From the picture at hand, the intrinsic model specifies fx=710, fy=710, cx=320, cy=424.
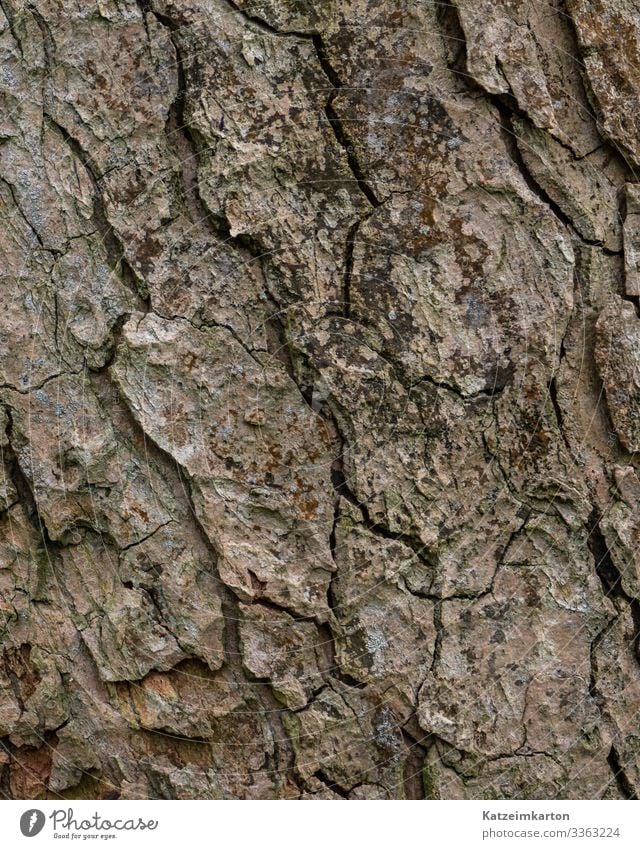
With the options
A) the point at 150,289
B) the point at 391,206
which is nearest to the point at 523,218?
the point at 391,206

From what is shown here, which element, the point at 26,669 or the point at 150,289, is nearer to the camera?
the point at 150,289

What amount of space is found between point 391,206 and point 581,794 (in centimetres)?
124

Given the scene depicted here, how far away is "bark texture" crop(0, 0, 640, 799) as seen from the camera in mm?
1370

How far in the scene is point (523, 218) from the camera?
139cm

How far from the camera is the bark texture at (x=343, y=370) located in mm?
1370

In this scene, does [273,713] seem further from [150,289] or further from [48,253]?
[48,253]

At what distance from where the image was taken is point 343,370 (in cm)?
139
